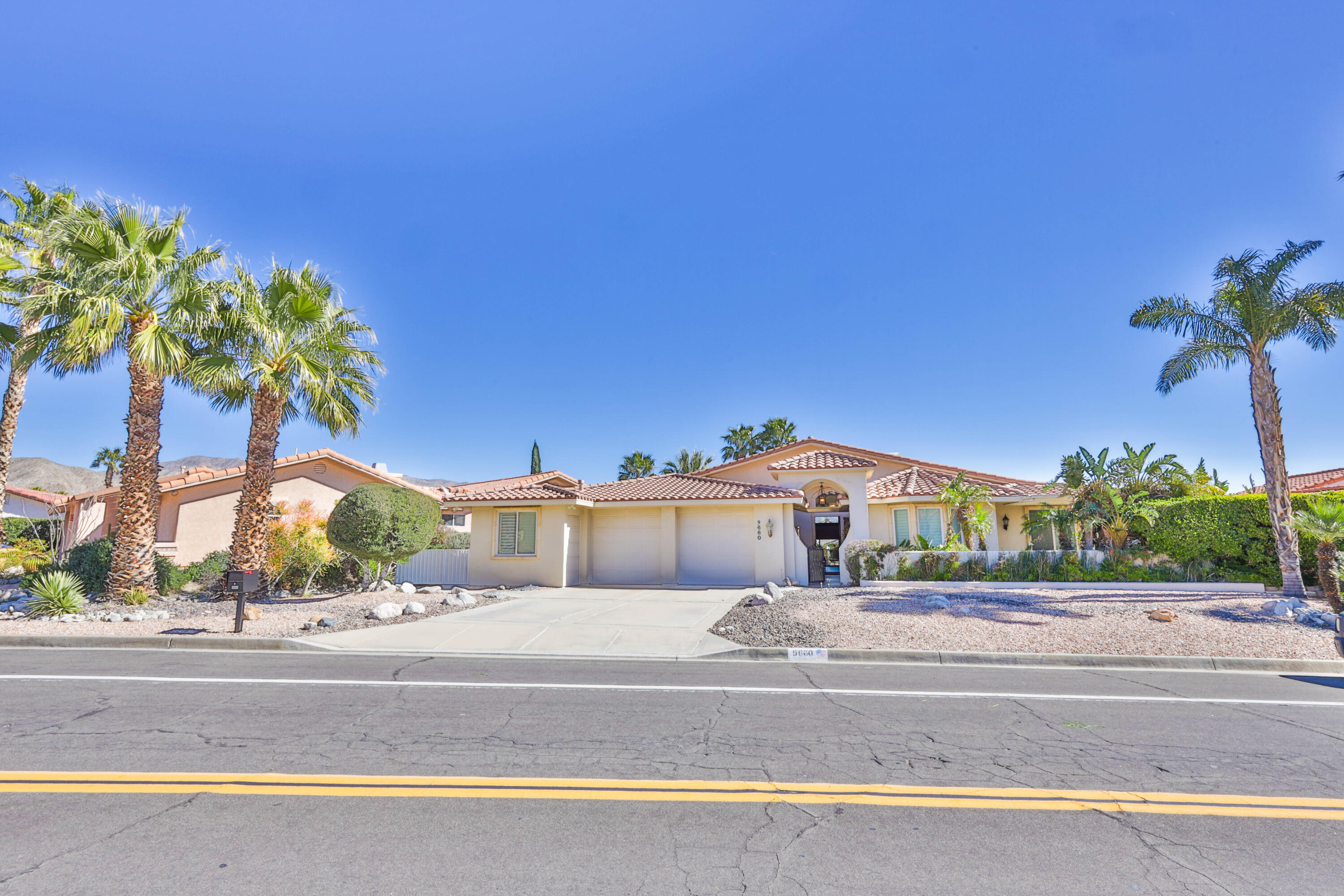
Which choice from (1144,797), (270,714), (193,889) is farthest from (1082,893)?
(270,714)

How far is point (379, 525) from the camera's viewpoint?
15281 millimetres

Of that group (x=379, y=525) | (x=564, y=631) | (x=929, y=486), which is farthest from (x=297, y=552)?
(x=929, y=486)

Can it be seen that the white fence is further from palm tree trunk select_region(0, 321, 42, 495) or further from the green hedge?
the green hedge

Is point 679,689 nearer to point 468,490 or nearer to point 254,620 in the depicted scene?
point 254,620

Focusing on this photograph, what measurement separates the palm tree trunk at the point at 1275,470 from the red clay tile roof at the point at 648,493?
10582 millimetres

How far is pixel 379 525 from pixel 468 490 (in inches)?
376

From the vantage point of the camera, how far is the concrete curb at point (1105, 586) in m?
14.8

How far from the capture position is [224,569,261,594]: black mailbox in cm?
1108

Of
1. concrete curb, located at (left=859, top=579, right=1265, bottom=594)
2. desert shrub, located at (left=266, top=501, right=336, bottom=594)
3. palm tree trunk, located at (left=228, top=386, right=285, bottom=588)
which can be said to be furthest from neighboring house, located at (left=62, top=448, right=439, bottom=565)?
concrete curb, located at (left=859, top=579, right=1265, bottom=594)

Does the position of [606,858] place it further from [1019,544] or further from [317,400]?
[1019,544]

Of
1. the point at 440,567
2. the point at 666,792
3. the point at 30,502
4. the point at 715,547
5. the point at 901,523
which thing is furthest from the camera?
the point at 30,502

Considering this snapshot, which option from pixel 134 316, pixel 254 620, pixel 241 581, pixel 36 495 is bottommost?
pixel 254 620

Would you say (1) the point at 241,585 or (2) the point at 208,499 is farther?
(2) the point at 208,499

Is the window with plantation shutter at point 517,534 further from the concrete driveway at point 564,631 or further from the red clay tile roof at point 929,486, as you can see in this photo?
the red clay tile roof at point 929,486
